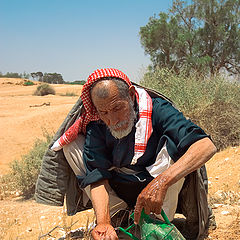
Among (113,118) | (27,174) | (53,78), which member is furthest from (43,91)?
(53,78)

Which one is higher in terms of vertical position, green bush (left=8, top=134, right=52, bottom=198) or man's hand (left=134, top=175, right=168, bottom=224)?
man's hand (left=134, top=175, right=168, bottom=224)

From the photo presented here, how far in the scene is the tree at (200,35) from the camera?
1341 centimetres

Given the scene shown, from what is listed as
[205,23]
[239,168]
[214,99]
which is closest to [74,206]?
[239,168]

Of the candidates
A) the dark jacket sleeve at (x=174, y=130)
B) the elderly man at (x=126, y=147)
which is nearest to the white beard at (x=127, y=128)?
the elderly man at (x=126, y=147)

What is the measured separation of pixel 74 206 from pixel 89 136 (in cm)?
69

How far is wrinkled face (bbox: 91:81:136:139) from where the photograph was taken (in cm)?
230

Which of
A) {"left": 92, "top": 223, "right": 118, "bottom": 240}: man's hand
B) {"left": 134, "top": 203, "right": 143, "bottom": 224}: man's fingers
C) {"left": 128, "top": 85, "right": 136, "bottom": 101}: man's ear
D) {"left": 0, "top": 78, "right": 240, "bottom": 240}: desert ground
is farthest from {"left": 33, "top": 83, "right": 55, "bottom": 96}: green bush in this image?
{"left": 134, "top": 203, "right": 143, "bottom": 224}: man's fingers

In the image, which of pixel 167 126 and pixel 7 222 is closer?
pixel 167 126

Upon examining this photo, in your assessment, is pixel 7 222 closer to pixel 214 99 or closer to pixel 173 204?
pixel 173 204

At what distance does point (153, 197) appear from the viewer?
2029mm

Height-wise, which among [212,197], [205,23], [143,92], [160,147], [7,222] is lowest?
[7,222]

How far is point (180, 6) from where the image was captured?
1390 cm

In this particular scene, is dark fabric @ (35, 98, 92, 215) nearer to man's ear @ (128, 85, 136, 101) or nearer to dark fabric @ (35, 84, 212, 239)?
dark fabric @ (35, 84, 212, 239)

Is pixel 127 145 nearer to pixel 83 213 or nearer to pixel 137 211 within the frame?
pixel 137 211
